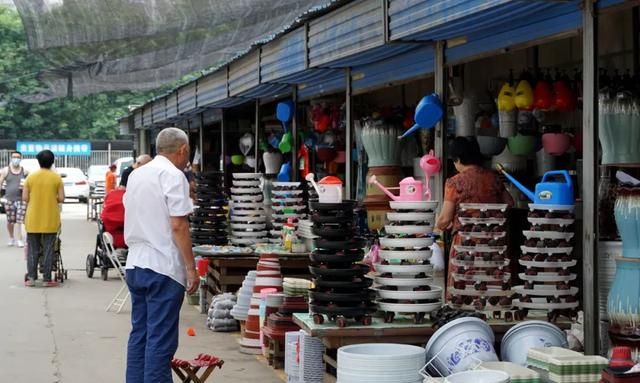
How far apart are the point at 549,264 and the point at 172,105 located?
1538 centimetres

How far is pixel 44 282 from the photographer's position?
1603cm

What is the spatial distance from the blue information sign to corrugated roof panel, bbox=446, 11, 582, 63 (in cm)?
4694

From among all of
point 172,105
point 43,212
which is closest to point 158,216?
point 43,212

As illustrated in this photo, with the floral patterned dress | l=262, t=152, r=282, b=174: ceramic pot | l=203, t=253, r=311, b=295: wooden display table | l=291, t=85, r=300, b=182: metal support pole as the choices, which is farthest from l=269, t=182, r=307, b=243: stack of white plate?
the floral patterned dress

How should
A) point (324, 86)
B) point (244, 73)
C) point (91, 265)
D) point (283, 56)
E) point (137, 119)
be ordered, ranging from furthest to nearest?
point (137, 119)
point (91, 265)
point (244, 73)
point (324, 86)
point (283, 56)

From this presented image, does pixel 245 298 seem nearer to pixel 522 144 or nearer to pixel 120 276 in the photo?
pixel 522 144

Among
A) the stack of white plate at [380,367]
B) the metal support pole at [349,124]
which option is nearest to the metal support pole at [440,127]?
the metal support pole at [349,124]

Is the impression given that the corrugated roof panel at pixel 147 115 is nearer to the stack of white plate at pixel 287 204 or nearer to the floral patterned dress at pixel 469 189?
the stack of white plate at pixel 287 204

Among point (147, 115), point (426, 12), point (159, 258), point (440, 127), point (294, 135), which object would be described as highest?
point (147, 115)

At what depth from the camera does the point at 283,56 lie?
12359mm

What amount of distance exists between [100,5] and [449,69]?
7.06 meters

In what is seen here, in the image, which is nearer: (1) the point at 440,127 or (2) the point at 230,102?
(1) the point at 440,127

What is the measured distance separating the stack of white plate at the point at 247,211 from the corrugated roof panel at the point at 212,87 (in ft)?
7.38

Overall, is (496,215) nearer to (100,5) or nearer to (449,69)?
(449,69)
